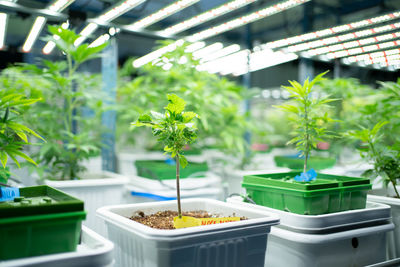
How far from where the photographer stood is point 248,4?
2076 millimetres

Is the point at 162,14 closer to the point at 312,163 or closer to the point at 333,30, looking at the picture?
the point at 333,30

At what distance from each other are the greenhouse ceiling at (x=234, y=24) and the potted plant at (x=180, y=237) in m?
1.15

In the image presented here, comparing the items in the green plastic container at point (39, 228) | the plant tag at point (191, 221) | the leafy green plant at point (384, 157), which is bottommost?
the plant tag at point (191, 221)

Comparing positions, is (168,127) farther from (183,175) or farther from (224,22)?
(224,22)

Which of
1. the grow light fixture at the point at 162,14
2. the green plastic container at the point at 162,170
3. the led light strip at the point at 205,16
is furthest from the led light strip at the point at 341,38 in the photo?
the green plastic container at the point at 162,170

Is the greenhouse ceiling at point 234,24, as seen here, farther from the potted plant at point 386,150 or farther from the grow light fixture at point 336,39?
the potted plant at point 386,150

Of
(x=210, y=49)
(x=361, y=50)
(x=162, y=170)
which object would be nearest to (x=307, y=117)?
(x=361, y=50)

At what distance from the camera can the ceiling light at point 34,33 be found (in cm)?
214

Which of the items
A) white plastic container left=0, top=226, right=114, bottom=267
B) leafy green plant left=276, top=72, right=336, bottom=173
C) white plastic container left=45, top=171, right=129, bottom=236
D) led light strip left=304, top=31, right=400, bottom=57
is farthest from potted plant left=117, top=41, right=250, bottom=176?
white plastic container left=0, top=226, right=114, bottom=267

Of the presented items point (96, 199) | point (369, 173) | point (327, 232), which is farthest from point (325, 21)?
point (96, 199)

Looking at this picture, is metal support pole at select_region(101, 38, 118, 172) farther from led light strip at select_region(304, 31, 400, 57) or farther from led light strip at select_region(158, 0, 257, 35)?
led light strip at select_region(304, 31, 400, 57)

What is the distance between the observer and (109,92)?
2629mm

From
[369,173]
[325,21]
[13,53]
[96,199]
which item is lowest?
[96,199]

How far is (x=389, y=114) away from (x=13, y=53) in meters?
2.22
